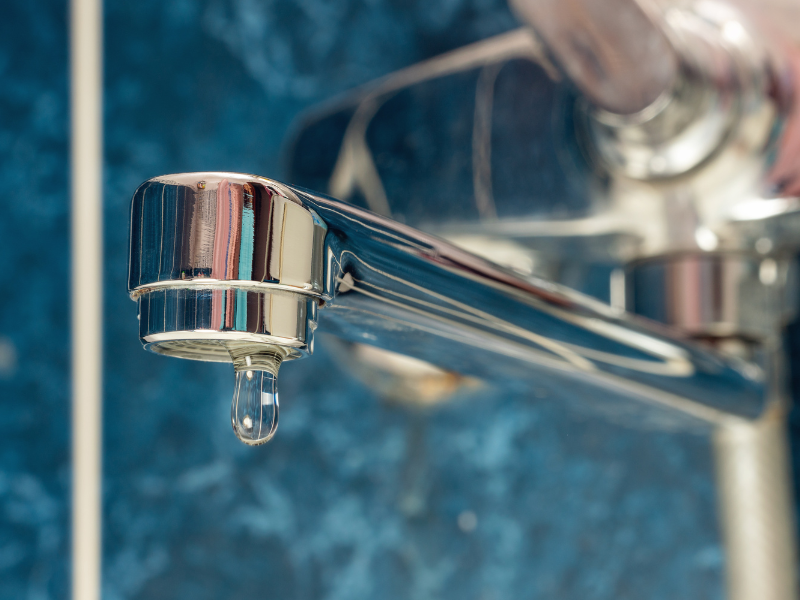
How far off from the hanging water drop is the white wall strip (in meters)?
0.18

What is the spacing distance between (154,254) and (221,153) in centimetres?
21

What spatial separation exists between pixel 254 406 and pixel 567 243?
196 millimetres

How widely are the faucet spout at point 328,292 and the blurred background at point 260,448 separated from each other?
38 mm

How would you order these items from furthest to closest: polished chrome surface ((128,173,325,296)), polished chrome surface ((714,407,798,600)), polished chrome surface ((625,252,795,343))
→ polished chrome surface ((714,407,798,600))
polished chrome surface ((625,252,795,343))
polished chrome surface ((128,173,325,296))

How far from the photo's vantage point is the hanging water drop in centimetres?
15

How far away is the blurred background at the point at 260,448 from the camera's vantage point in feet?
0.98

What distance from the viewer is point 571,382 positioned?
22cm

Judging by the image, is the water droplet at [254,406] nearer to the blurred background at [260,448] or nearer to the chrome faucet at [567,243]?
the chrome faucet at [567,243]

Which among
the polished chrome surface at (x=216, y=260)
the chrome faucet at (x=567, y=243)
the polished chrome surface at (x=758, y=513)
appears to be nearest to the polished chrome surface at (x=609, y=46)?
the chrome faucet at (x=567, y=243)

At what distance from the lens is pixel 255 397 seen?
0.49ft

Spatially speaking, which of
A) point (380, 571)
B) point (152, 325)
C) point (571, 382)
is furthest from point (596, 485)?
point (152, 325)

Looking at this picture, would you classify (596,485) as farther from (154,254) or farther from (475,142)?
(154,254)

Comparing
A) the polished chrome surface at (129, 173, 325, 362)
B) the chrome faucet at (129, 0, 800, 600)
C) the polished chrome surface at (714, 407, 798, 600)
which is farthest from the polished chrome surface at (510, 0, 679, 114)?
the polished chrome surface at (714, 407, 798, 600)

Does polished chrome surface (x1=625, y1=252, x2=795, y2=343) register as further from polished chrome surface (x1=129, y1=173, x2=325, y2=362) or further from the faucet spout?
polished chrome surface (x1=129, y1=173, x2=325, y2=362)
